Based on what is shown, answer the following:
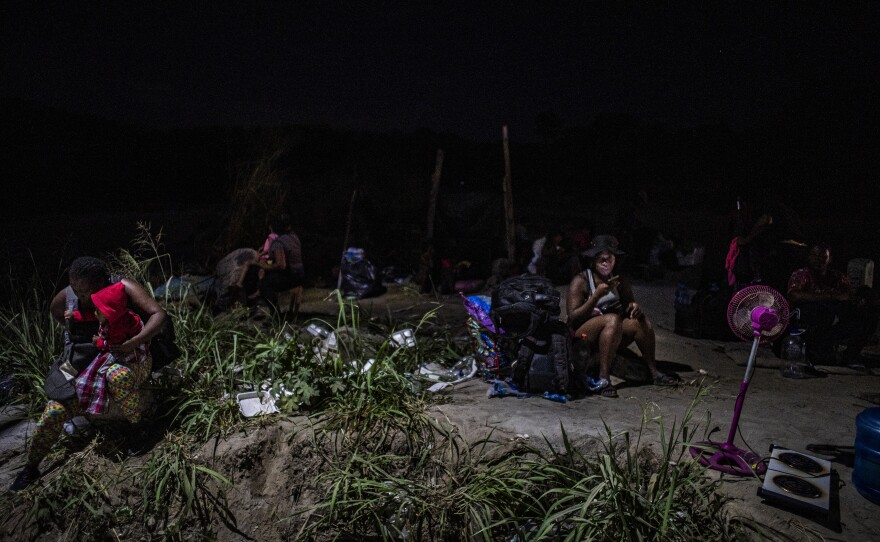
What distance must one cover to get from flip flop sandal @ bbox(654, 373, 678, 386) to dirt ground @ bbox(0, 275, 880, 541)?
10 cm

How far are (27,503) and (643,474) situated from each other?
428 cm

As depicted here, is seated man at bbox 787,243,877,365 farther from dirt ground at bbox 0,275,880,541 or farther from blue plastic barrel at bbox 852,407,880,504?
blue plastic barrel at bbox 852,407,880,504

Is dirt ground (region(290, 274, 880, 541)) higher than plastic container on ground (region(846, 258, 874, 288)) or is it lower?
lower

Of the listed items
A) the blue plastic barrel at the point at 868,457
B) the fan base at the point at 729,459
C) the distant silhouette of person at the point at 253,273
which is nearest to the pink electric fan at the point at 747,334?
the fan base at the point at 729,459

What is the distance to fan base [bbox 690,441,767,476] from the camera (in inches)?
133

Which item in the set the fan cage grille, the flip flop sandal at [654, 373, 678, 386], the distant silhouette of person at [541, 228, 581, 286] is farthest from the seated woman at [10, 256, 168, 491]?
the distant silhouette of person at [541, 228, 581, 286]

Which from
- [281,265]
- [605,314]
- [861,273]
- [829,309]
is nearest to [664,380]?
[605,314]

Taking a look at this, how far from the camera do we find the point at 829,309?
18.2 ft

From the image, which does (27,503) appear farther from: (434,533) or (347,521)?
(434,533)

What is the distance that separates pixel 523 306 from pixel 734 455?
189 cm

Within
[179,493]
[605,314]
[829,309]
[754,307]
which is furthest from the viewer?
[829,309]

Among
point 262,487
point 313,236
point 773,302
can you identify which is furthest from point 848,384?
point 313,236

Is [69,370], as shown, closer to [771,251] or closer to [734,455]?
[734,455]

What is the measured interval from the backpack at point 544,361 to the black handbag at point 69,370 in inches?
128
